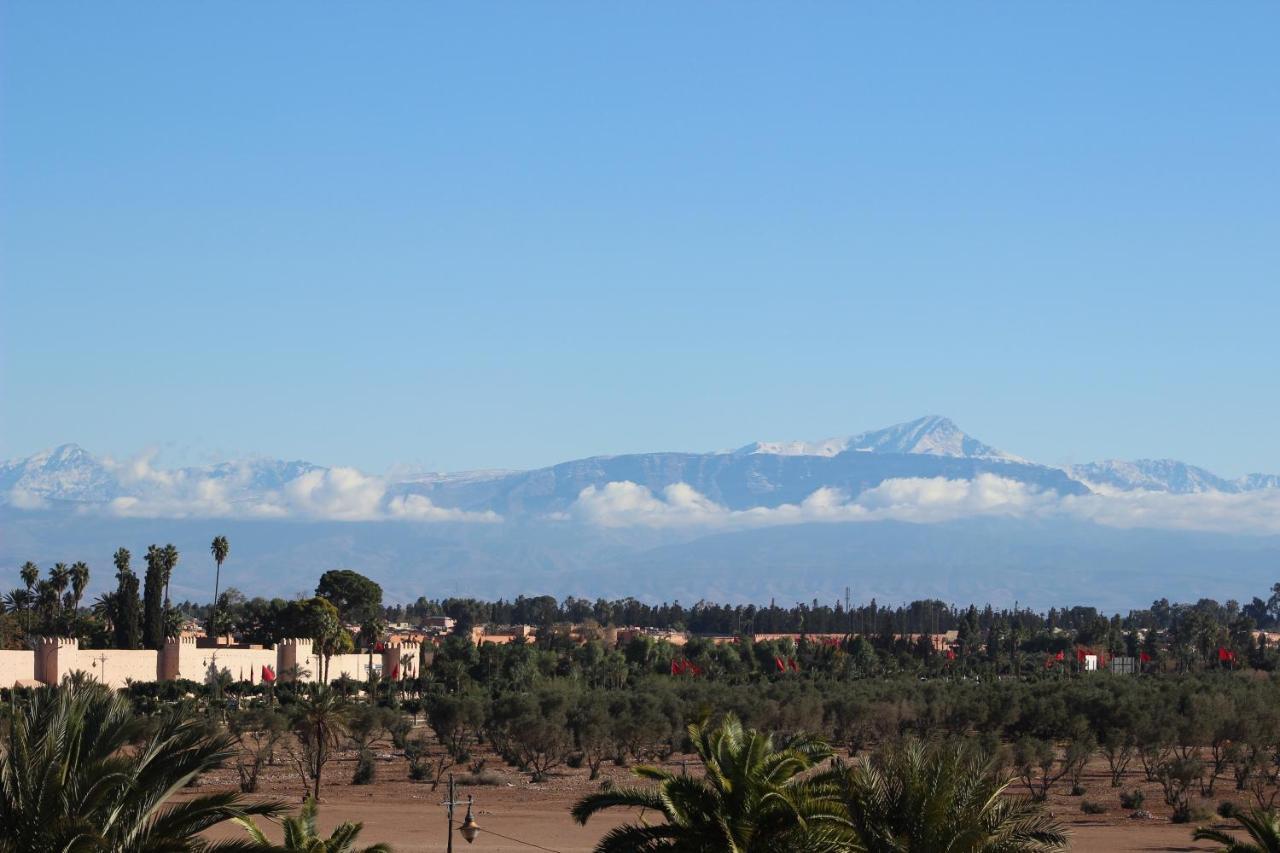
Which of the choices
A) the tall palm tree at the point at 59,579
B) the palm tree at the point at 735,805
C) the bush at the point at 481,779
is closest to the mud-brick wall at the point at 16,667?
the bush at the point at 481,779

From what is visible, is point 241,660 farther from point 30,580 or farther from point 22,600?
point 30,580

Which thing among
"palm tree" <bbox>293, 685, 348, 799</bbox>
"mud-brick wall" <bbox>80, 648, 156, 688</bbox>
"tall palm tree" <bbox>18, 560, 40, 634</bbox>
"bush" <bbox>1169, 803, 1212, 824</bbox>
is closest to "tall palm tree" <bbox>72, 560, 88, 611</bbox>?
"tall palm tree" <bbox>18, 560, 40, 634</bbox>

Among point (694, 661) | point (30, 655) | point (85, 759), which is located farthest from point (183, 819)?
point (694, 661)

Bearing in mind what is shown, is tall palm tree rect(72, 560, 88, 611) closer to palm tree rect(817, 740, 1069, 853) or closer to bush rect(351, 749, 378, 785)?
bush rect(351, 749, 378, 785)

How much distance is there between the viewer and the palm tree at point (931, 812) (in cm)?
1950

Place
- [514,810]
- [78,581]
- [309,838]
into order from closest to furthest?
[309,838] < [514,810] < [78,581]

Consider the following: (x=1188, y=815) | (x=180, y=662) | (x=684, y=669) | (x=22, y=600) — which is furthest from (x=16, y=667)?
(x=1188, y=815)

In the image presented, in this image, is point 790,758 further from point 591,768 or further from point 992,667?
point 992,667

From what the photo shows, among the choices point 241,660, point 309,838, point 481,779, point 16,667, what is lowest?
point 481,779

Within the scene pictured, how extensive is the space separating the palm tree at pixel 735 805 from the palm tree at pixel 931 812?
0.74 meters

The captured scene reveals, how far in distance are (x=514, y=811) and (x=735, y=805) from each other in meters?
32.7

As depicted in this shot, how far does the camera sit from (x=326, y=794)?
56.6 meters

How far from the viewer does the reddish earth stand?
46.7 m

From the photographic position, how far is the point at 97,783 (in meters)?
16.7
